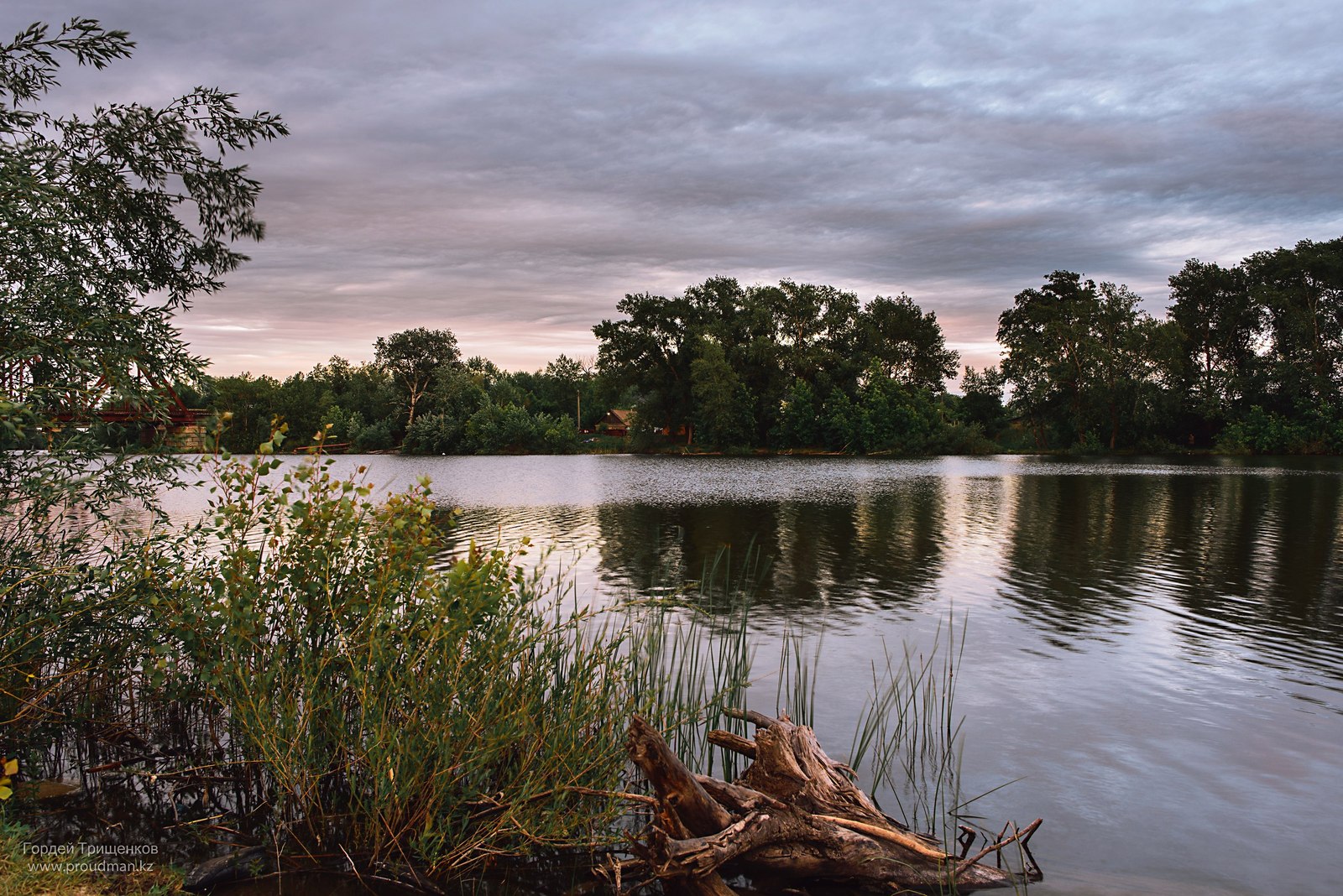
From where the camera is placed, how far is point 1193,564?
18375 mm

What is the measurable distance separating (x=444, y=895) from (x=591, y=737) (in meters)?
1.16

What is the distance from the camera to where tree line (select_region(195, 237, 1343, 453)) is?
66562mm

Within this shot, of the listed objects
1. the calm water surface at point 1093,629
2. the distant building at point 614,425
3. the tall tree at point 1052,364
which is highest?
the tall tree at point 1052,364

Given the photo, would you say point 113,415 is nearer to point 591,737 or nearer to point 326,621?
point 326,621

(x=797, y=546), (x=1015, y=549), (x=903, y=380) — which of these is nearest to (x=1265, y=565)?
(x=1015, y=549)

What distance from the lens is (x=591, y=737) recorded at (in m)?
5.23

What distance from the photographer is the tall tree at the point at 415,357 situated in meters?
97.0

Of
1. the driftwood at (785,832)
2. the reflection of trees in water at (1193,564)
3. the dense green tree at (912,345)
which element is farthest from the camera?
the dense green tree at (912,345)

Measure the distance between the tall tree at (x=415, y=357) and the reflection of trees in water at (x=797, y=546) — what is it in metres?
71.1

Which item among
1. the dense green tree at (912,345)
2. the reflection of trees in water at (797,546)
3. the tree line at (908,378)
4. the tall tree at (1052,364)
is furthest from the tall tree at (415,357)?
the reflection of trees in water at (797,546)

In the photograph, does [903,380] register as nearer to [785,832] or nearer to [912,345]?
[912,345]

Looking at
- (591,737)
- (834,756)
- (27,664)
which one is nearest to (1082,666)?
(834,756)

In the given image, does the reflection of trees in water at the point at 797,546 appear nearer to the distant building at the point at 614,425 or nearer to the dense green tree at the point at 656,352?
the dense green tree at the point at 656,352

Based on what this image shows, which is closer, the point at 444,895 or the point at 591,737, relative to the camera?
→ the point at 444,895
